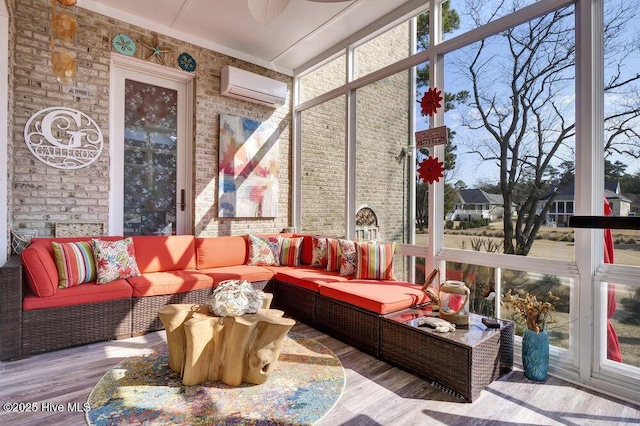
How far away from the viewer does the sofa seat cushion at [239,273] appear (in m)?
3.69

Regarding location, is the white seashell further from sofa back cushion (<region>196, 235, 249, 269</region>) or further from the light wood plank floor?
sofa back cushion (<region>196, 235, 249, 269</region>)

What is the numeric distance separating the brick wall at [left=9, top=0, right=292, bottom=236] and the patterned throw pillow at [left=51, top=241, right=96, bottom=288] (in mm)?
633

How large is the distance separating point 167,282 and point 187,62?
9.35 ft

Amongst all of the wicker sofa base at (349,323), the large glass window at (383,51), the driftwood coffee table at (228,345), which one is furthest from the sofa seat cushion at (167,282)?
the large glass window at (383,51)

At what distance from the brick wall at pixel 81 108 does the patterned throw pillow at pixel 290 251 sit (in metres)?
0.92

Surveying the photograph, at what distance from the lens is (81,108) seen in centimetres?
362

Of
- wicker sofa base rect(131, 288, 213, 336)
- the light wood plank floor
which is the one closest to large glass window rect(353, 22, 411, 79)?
the light wood plank floor

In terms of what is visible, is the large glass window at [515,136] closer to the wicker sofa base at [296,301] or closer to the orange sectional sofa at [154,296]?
the orange sectional sofa at [154,296]

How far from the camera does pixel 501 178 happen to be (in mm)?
2977

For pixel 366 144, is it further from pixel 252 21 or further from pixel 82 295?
pixel 82 295

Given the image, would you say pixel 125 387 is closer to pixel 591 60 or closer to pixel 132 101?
pixel 132 101

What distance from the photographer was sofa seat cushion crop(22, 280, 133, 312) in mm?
2699

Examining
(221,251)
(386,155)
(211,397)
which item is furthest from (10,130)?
(386,155)

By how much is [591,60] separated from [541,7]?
2.06ft
